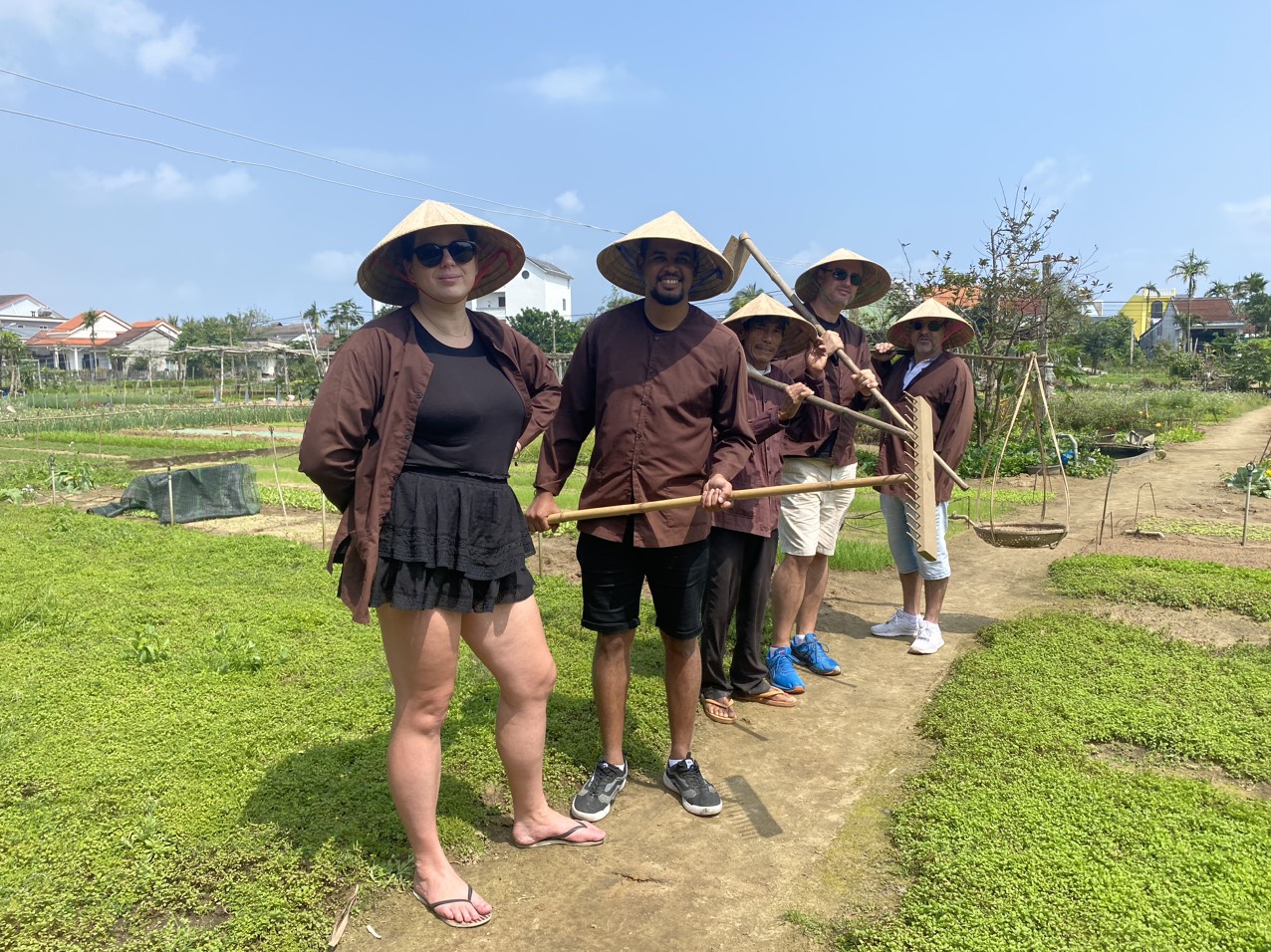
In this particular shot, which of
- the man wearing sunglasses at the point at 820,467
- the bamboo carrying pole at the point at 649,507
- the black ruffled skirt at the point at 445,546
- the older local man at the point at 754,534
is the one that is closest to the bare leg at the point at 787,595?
the man wearing sunglasses at the point at 820,467

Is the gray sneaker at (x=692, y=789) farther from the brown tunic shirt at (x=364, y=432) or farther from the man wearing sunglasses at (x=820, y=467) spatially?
the brown tunic shirt at (x=364, y=432)

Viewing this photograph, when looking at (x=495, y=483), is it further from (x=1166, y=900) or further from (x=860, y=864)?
(x=1166, y=900)

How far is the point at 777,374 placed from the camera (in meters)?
4.04

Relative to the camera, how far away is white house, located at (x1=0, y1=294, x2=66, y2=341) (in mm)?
68438

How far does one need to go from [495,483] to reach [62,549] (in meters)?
6.33

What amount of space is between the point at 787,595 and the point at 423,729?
2303 millimetres

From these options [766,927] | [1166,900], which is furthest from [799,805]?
[1166,900]

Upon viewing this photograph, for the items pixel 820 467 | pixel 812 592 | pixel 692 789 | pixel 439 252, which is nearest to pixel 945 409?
pixel 820 467

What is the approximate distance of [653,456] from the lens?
286cm

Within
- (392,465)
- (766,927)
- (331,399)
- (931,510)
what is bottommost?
(766,927)

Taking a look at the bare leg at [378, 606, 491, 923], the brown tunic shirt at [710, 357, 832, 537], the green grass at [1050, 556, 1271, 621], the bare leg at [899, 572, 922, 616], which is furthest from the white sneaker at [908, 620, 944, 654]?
the bare leg at [378, 606, 491, 923]

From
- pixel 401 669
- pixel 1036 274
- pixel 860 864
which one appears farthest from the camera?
pixel 1036 274

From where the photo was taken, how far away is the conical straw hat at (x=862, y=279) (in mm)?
4148

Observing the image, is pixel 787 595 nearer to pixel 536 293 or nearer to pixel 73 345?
pixel 536 293
